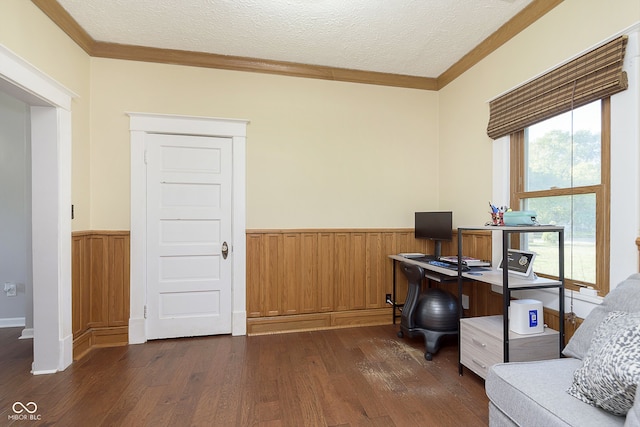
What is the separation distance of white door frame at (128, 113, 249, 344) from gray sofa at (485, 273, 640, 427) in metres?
2.33

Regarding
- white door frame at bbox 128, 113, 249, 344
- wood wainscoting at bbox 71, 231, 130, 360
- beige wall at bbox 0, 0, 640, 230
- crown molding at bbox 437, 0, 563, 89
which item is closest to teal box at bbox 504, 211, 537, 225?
beige wall at bbox 0, 0, 640, 230

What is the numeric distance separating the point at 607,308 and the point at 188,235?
3.20 m

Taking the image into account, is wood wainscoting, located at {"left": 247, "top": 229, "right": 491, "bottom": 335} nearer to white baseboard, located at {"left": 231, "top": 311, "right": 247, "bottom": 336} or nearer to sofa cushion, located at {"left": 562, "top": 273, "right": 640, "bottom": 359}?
white baseboard, located at {"left": 231, "top": 311, "right": 247, "bottom": 336}

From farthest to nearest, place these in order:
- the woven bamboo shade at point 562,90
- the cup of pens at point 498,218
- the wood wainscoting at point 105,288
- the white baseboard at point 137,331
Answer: the white baseboard at point 137,331, the wood wainscoting at point 105,288, the cup of pens at point 498,218, the woven bamboo shade at point 562,90

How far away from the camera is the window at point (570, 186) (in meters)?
1.94

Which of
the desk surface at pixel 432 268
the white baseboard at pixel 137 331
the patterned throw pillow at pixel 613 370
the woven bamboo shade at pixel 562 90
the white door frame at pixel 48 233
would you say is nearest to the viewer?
the patterned throw pillow at pixel 613 370

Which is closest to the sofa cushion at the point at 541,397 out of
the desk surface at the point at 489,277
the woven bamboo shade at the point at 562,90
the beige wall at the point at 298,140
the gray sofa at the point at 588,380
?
the gray sofa at the point at 588,380

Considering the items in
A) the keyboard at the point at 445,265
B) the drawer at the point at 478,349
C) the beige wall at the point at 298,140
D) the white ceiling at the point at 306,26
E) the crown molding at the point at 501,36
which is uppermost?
the white ceiling at the point at 306,26

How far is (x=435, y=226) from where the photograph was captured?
313cm

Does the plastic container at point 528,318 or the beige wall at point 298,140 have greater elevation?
the beige wall at point 298,140

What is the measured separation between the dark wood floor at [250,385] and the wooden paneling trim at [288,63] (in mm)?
2757

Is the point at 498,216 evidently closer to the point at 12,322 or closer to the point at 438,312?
the point at 438,312

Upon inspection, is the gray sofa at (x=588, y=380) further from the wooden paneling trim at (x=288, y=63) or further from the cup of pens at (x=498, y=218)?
the wooden paneling trim at (x=288, y=63)

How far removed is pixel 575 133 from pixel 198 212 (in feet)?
10.6
